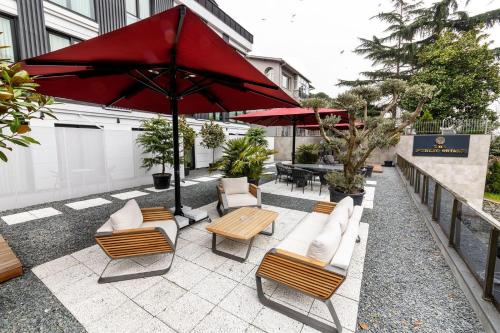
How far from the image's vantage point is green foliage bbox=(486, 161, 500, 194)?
17328 mm

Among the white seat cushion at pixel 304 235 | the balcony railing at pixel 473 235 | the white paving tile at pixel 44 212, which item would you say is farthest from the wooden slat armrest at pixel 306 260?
the white paving tile at pixel 44 212

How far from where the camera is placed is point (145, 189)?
318 inches

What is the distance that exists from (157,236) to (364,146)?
5.37 metres

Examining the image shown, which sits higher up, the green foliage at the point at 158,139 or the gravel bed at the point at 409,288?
the green foliage at the point at 158,139

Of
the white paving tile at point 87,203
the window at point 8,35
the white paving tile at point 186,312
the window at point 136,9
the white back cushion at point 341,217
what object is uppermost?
the window at point 136,9

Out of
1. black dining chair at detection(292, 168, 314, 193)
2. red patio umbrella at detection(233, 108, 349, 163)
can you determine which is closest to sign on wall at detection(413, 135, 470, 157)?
red patio umbrella at detection(233, 108, 349, 163)

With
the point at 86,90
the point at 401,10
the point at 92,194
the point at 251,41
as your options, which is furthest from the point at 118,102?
the point at 401,10

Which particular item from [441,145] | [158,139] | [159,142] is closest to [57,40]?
[158,139]

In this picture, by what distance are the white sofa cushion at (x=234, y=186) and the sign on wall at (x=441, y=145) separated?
14.9 metres

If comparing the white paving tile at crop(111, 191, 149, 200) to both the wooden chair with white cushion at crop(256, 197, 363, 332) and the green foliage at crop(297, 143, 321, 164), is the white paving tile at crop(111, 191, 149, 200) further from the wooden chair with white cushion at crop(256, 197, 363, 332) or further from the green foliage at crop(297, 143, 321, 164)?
the green foliage at crop(297, 143, 321, 164)

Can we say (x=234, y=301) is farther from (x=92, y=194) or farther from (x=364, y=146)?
(x=92, y=194)

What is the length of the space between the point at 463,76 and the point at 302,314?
21.7 meters

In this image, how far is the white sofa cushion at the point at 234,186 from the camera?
17.8ft

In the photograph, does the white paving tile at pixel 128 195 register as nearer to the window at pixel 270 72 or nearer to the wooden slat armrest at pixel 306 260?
the wooden slat armrest at pixel 306 260
